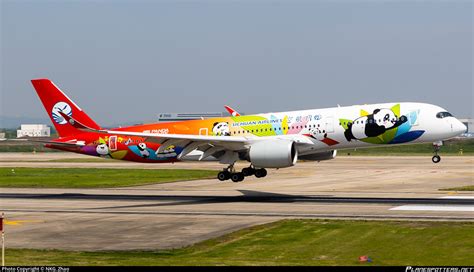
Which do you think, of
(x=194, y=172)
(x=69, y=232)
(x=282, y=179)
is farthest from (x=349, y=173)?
(x=69, y=232)

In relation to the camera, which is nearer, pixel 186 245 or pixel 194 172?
pixel 186 245

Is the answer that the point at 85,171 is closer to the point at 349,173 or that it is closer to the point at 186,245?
the point at 349,173

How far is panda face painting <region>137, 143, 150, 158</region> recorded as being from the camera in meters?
59.6

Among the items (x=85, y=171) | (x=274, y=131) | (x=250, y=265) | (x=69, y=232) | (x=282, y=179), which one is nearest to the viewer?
(x=250, y=265)

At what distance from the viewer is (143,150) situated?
59.7 m

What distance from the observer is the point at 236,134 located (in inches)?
2264

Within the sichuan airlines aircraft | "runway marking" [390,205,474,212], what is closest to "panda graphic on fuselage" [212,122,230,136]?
the sichuan airlines aircraft

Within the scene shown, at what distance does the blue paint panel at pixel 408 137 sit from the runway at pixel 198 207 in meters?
4.04

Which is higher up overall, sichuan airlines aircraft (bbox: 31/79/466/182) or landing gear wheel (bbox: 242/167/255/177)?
sichuan airlines aircraft (bbox: 31/79/466/182)

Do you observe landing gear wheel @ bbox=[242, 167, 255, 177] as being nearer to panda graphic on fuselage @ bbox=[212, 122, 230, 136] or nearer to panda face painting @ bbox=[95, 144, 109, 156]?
panda graphic on fuselage @ bbox=[212, 122, 230, 136]

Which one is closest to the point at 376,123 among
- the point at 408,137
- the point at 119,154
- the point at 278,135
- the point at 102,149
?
the point at 408,137

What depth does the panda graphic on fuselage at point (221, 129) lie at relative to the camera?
58031mm

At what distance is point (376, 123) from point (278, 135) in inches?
278

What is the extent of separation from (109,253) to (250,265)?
701 centimetres
